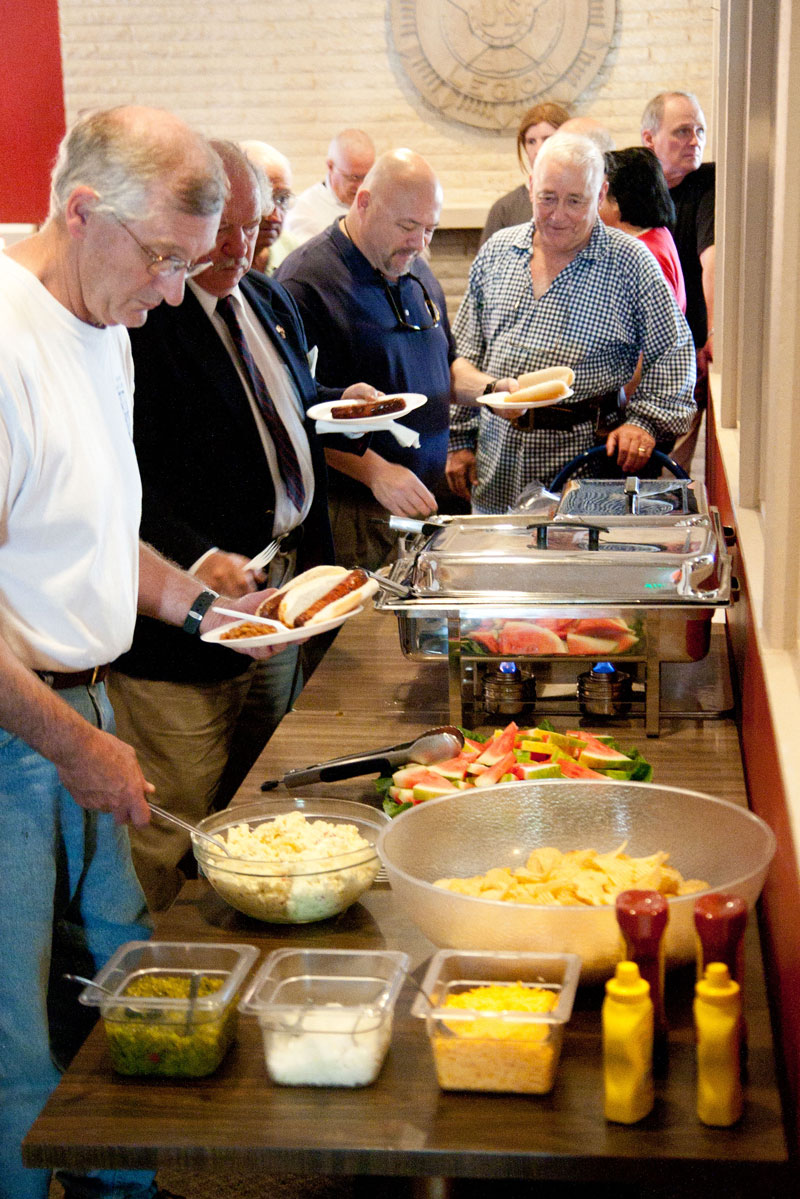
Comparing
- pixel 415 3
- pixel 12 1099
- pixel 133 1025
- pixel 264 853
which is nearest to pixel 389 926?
pixel 264 853

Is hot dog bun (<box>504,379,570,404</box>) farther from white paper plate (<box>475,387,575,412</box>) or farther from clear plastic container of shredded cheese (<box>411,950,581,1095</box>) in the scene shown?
clear plastic container of shredded cheese (<box>411,950,581,1095</box>)

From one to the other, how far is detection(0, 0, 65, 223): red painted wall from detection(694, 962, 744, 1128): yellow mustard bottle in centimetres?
658

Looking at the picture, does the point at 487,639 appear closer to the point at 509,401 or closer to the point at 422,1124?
the point at 422,1124

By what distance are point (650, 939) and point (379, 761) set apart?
669 mm

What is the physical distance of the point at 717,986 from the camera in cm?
99

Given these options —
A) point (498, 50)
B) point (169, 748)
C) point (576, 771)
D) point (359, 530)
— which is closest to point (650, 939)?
point (576, 771)

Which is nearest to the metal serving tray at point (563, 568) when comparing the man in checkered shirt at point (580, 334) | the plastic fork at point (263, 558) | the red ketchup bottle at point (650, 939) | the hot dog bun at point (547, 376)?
the plastic fork at point (263, 558)

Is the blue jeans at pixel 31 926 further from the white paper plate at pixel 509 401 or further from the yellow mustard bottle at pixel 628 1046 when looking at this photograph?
the white paper plate at pixel 509 401

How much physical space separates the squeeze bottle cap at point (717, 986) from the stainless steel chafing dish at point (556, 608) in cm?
92

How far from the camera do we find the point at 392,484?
2.96m

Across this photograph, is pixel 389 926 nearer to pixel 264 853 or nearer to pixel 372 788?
pixel 264 853

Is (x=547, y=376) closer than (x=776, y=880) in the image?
No

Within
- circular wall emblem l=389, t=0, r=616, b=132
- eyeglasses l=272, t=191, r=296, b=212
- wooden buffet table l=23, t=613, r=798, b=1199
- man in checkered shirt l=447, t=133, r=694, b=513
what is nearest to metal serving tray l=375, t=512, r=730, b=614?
wooden buffet table l=23, t=613, r=798, b=1199

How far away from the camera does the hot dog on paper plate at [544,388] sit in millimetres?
3182
